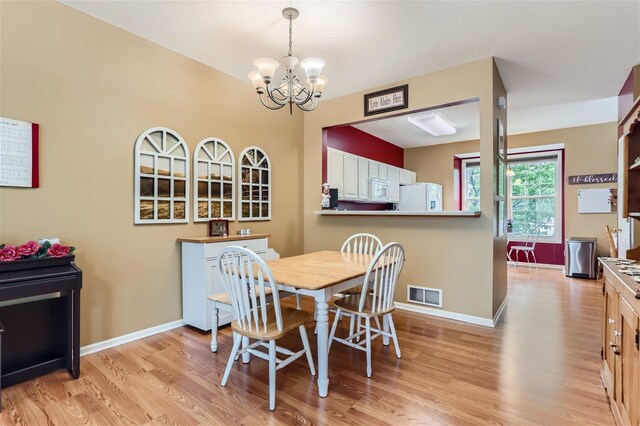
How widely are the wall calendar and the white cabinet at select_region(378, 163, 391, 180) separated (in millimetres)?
4660

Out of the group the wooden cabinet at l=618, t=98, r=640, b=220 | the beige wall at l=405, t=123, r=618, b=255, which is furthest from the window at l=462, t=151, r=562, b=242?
the wooden cabinet at l=618, t=98, r=640, b=220

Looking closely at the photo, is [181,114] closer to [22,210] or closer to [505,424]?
[22,210]

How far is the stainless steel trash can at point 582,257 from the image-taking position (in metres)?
5.27

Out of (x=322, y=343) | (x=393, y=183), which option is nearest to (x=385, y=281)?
(x=322, y=343)

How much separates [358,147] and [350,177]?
0.77 m

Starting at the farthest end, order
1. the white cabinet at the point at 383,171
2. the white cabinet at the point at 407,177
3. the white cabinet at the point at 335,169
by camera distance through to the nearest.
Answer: the white cabinet at the point at 407,177
the white cabinet at the point at 383,171
the white cabinet at the point at 335,169

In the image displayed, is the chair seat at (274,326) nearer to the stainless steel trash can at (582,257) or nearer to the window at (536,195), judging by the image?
the stainless steel trash can at (582,257)

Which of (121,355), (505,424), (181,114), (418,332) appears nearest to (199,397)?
(121,355)

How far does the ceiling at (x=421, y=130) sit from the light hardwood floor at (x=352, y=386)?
293 cm

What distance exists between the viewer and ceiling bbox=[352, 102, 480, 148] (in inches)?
182

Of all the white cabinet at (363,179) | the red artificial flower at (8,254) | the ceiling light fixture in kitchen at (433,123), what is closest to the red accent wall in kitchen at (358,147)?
the white cabinet at (363,179)

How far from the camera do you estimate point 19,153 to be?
219 cm

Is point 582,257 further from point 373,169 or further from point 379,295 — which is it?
point 379,295

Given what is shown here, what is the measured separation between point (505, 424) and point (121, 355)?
2.62m
